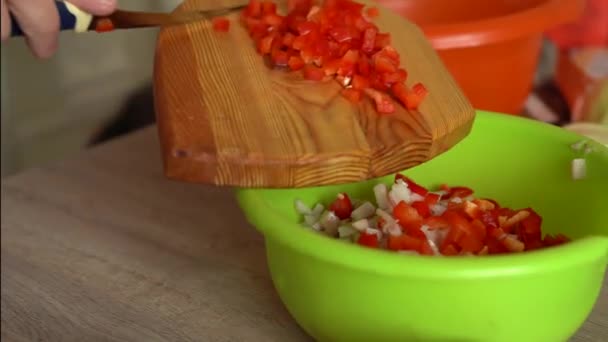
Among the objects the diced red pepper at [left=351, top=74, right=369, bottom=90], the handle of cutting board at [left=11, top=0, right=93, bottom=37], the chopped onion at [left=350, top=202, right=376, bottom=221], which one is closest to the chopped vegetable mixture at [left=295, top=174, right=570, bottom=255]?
the chopped onion at [left=350, top=202, right=376, bottom=221]

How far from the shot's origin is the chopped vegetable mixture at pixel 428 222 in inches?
27.6

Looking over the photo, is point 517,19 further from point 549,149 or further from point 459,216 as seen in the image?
point 459,216

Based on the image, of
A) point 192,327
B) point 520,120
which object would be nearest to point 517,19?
point 520,120

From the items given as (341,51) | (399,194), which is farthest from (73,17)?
(399,194)

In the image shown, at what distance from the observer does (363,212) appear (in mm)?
797

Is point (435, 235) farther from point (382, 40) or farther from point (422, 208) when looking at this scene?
point (382, 40)

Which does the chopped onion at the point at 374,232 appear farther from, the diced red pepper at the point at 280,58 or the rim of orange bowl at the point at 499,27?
the rim of orange bowl at the point at 499,27

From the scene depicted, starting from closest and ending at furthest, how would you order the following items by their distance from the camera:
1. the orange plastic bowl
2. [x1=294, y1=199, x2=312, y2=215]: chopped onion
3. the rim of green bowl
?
the rim of green bowl
[x1=294, y1=199, x2=312, y2=215]: chopped onion
the orange plastic bowl

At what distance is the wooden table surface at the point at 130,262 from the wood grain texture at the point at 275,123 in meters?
0.22

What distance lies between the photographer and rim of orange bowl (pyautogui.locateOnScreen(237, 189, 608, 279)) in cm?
59

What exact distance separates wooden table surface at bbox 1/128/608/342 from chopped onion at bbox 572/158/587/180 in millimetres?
161

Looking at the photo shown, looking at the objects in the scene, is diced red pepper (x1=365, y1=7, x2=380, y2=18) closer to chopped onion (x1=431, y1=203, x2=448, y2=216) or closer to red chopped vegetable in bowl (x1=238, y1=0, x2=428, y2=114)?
red chopped vegetable in bowl (x1=238, y1=0, x2=428, y2=114)

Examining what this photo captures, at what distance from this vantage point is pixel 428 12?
1284 mm

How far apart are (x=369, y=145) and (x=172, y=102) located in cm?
19
